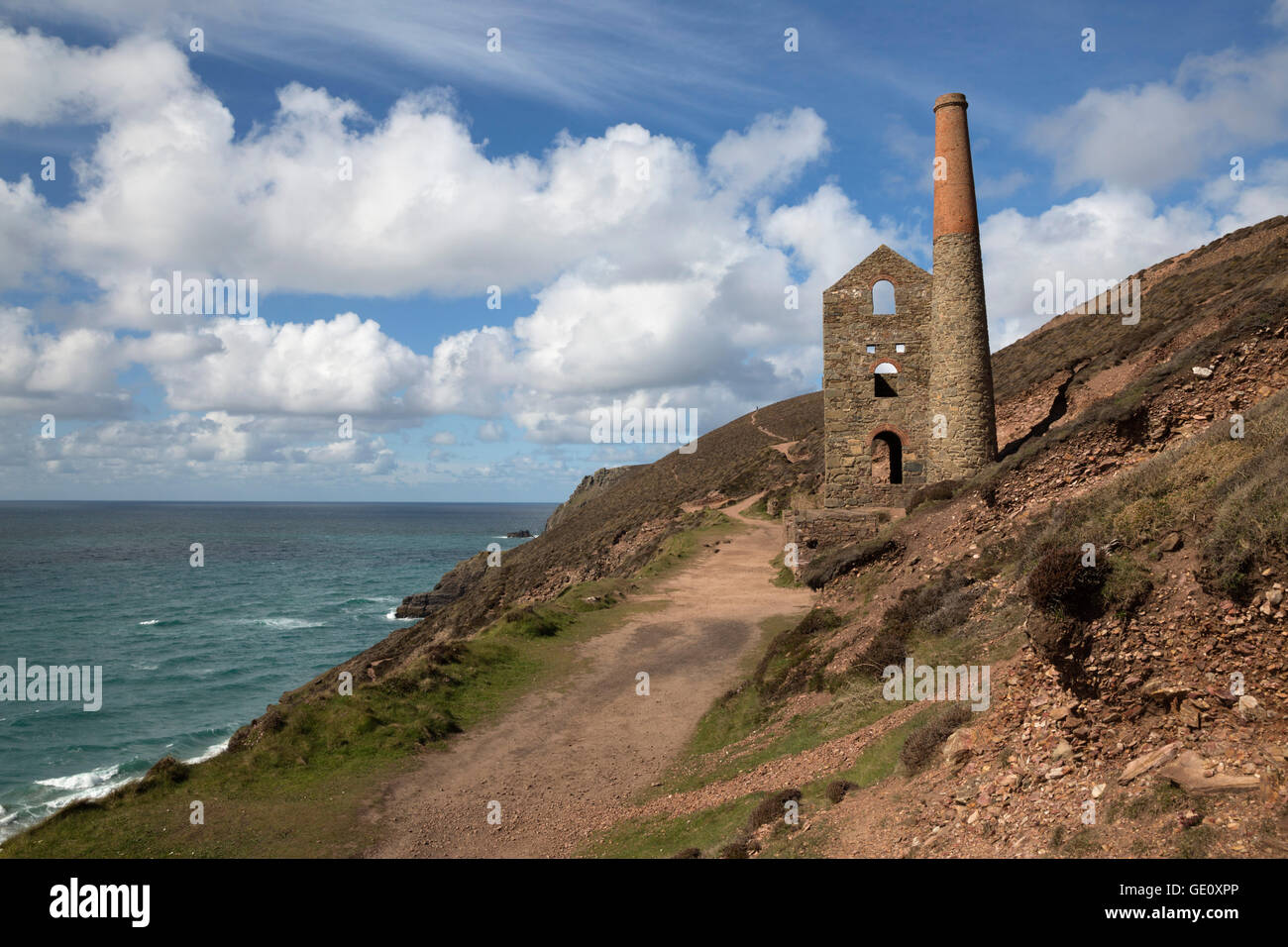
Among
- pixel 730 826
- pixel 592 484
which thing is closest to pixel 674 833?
pixel 730 826

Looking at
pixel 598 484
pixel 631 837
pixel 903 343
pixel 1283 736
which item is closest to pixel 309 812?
pixel 631 837

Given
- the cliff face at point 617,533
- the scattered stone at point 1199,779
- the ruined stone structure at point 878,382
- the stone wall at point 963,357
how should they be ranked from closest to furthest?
the scattered stone at point 1199,779, the stone wall at point 963,357, the ruined stone structure at point 878,382, the cliff face at point 617,533

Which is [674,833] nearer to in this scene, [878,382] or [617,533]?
[878,382]

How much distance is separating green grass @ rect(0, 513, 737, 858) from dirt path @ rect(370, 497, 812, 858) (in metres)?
0.60

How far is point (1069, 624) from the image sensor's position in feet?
24.5

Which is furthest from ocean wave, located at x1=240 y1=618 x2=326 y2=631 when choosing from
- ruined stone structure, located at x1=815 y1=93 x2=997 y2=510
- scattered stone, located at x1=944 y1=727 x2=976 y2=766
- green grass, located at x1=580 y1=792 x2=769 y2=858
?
scattered stone, located at x1=944 y1=727 x2=976 y2=766

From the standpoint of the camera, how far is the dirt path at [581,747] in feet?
37.5

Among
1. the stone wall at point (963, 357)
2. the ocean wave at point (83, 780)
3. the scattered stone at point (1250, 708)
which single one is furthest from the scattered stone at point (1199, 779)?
the ocean wave at point (83, 780)

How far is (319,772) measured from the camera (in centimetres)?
1348

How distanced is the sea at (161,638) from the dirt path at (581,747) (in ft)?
47.9

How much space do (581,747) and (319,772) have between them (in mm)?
4847

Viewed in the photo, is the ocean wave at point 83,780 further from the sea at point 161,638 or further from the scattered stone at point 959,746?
the scattered stone at point 959,746

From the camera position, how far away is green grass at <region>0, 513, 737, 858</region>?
10977mm
